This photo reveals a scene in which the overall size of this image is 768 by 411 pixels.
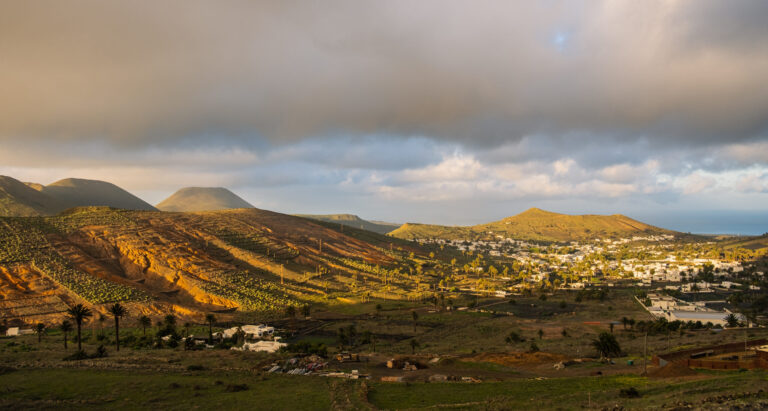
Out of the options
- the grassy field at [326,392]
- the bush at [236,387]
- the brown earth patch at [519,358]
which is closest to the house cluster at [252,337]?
the grassy field at [326,392]

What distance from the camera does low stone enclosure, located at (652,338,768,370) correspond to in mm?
37906

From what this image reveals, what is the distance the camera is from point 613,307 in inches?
4107

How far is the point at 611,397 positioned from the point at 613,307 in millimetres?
86167

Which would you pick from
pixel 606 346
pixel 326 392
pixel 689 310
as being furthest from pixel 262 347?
pixel 689 310

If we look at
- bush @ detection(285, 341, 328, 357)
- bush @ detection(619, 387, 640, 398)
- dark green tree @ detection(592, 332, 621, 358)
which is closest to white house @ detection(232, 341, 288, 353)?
bush @ detection(285, 341, 328, 357)

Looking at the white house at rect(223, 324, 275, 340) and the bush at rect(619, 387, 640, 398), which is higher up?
the bush at rect(619, 387, 640, 398)

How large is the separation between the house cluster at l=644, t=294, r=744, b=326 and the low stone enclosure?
1580 inches

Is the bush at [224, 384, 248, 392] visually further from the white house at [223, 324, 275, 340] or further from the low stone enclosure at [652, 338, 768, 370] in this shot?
the low stone enclosure at [652, 338, 768, 370]

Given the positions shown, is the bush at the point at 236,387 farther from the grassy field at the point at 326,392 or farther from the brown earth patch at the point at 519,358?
the brown earth patch at the point at 519,358

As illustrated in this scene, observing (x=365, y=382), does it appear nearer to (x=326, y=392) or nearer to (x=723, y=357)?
(x=326, y=392)

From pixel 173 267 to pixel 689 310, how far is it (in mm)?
123748

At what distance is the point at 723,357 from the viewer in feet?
138

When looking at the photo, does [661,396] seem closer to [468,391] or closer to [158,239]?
[468,391]

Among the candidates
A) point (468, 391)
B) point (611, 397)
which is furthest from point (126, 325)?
point (611, 397)
